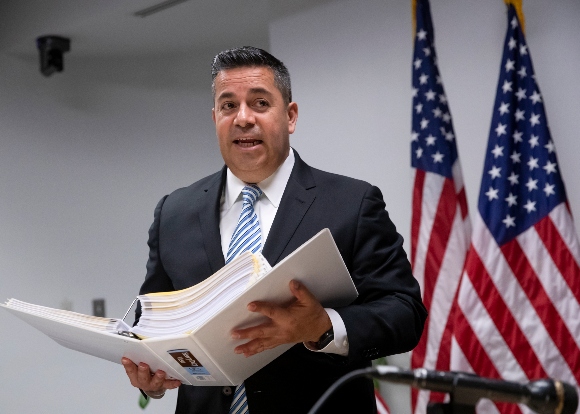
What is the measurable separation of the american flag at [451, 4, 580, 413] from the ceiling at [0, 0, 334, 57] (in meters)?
1.32

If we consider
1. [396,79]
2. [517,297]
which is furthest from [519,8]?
[517,297]

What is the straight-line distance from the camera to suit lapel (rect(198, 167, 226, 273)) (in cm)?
178

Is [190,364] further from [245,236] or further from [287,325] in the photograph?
[245,236]

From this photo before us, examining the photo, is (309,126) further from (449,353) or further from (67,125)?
(67,125)

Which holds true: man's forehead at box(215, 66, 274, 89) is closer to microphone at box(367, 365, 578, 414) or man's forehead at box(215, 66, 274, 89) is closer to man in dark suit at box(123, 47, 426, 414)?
man in dark suit at box(123, 47, 426, 414)

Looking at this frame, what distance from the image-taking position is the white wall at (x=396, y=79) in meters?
3.10

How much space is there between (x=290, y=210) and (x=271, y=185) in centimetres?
12

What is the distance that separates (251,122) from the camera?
71.5 inches

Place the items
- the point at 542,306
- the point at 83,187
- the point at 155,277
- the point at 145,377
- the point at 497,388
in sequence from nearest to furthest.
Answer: the point at 497,388
the point at 145,377
the point at 155,277
the point at 542,306
the point at 83,187

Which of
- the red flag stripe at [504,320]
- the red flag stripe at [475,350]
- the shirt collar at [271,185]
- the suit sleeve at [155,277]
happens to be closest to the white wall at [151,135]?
the red flag stripe at [504,320]

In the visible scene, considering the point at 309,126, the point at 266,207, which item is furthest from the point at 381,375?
the point at 309,126

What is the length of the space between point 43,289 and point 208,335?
3.54 metres

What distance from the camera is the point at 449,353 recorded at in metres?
3.15

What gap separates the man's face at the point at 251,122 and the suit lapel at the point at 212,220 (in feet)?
0.24
